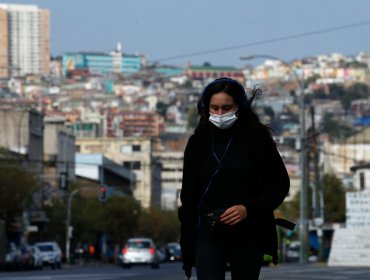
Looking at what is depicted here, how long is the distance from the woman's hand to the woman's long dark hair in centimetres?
61

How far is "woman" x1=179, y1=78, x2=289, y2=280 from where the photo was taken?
976 cm

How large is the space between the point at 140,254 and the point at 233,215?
5464 cm

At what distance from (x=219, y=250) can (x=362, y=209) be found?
148ft

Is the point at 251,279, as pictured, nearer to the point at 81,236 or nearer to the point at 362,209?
the point at 362,209

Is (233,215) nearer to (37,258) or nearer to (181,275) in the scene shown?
(181,275)

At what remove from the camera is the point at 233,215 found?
967 cm

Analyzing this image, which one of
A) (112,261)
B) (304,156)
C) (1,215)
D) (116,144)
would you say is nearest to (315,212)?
(112,261)

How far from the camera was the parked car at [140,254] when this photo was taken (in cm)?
6306

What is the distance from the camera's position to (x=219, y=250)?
976 cm

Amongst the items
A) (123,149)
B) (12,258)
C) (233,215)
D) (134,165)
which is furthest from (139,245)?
(123,149)

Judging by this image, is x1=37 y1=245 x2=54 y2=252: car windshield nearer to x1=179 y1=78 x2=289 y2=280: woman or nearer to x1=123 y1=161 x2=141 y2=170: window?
x1=179 y1=78 x2=289 y2=280: woman

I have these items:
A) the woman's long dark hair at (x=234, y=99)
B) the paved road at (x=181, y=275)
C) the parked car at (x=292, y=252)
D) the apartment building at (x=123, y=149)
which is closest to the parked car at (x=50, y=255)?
the paved road at (x=181, y=275)

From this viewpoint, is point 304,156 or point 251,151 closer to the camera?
point 251,151

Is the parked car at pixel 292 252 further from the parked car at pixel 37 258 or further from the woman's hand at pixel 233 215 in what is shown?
the woman's hand at pixel 233 215
